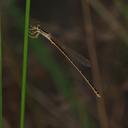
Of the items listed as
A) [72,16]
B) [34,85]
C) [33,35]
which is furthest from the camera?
[72,16]

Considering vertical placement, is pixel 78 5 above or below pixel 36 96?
above

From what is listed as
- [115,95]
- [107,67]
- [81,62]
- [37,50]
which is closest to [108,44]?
[107,67]

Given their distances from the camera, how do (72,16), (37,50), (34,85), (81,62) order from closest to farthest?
(81,62), (37,50), (34,85), (72,16)

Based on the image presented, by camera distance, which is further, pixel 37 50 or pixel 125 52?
pixel 125 52

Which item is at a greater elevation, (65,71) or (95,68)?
(65,71)

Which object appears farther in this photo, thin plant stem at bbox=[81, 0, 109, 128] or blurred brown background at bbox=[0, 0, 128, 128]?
blurred brown background at bbox=[0, 0, 128, 128]

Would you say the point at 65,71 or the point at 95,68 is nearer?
the point at 95,68

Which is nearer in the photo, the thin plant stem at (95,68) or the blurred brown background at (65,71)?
the thin plant stem at (95,68)

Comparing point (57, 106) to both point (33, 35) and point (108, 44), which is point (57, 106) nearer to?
point (108, 44)

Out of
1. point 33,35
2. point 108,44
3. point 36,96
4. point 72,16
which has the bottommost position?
point 33,35

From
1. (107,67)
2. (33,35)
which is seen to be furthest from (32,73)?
(33,35)
